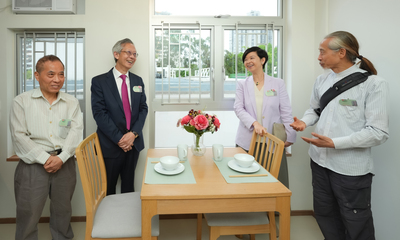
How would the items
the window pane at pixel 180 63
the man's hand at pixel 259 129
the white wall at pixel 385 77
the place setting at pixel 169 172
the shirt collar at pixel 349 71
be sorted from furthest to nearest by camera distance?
the window pane at pixel 180 63 < the man's hand at pixel 259 129 < the white wall at pixel 385 77 < the shirt collar at pixel 349 71 < the place setting at pixel 169 172

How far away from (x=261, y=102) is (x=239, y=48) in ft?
2.57

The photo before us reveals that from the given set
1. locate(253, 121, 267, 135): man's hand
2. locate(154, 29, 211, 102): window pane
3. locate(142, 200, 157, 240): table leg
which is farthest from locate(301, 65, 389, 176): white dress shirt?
locate(154, 29, 211, 102): window pane

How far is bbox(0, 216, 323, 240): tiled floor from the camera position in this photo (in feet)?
8.50

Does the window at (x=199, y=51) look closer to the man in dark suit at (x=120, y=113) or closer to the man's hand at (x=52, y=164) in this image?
the man in dark suit at (x=120, y=113)

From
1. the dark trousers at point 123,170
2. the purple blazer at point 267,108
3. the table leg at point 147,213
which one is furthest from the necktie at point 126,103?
the table leg at point 147,213

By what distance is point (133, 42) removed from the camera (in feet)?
9.06

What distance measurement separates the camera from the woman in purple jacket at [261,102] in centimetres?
258

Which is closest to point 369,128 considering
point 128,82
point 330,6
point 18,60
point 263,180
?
point 263,180

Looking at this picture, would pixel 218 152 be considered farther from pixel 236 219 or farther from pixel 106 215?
pixel 106 215

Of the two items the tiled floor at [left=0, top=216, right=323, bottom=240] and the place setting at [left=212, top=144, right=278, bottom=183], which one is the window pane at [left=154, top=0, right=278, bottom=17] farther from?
the tiled floor at [left=0, top=216, right=323, bottom=240]

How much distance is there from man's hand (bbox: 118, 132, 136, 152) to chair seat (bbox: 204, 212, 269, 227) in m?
1.00

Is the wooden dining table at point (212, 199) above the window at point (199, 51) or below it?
below

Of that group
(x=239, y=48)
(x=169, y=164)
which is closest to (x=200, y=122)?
(x=169, y=164)

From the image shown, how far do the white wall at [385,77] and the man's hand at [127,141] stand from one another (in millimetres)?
1979
